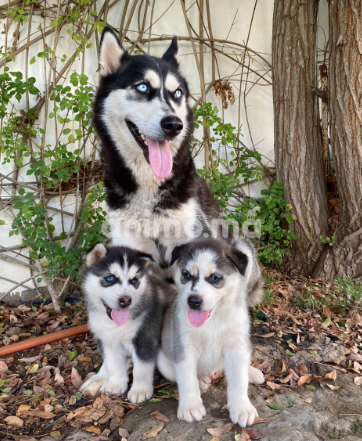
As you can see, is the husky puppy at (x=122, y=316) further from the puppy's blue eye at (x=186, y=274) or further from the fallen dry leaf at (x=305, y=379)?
the fallen dry leaf at (x=305, y=379)

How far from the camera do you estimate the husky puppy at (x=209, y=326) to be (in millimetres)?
2393

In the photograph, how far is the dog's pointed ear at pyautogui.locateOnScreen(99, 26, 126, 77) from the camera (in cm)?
298

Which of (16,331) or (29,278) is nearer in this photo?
(16,331)

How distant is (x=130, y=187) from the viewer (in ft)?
10.2

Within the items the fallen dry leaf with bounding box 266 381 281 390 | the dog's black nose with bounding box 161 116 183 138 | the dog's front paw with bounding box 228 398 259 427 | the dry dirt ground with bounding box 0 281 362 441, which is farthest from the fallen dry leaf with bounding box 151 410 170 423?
the dog's black nose with bounding box 161 116 183 138

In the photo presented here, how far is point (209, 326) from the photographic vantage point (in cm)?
251

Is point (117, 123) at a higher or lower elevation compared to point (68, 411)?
higher

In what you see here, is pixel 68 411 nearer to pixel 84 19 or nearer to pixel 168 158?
pixel 168 158

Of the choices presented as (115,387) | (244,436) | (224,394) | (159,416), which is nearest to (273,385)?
(224,394)

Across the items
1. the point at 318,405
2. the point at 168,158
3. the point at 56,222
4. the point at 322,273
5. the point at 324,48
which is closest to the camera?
the point at 318,405

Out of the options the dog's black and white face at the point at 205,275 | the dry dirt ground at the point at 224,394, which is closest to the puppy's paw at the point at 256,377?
the dry dirt ground at the point at 224,394

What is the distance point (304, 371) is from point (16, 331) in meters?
2.64

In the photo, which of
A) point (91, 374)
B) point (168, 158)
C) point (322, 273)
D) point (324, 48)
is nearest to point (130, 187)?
point (168, 158)

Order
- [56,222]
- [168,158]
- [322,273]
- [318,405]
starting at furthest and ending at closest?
1. [56,222]
2. [322,273]
3. [168,158]
4. [318,405]
